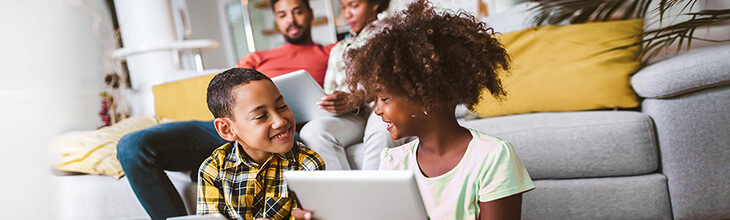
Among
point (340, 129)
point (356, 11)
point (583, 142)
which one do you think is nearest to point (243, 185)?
point (340, 129)

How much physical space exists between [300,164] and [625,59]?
672 mm

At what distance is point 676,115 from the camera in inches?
31.7

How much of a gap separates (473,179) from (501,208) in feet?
0.16

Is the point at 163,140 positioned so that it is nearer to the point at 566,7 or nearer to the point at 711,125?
the point at 566,7

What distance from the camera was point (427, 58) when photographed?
1.76ft

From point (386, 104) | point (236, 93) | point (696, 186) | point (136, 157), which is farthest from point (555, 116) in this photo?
point (136, 157)

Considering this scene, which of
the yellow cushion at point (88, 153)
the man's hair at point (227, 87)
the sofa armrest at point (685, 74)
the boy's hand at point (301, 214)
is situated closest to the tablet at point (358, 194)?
the boy's hand at point (301, 214)

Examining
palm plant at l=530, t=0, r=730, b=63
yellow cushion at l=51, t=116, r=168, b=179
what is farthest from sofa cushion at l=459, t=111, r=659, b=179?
yellow cushion at l=51, t=116, r=168, b=179

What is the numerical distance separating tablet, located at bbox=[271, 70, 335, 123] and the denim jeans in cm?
11

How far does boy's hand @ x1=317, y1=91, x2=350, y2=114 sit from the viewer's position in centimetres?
64

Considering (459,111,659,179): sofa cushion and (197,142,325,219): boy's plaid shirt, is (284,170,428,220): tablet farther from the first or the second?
(459,111,659,179): sofa cushion

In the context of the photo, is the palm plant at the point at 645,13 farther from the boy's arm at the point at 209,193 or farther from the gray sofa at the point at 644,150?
the boy's arm at the point at 209,193

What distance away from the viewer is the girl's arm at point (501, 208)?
0.60 metres

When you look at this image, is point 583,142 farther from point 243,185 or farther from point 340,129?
point 243,185
